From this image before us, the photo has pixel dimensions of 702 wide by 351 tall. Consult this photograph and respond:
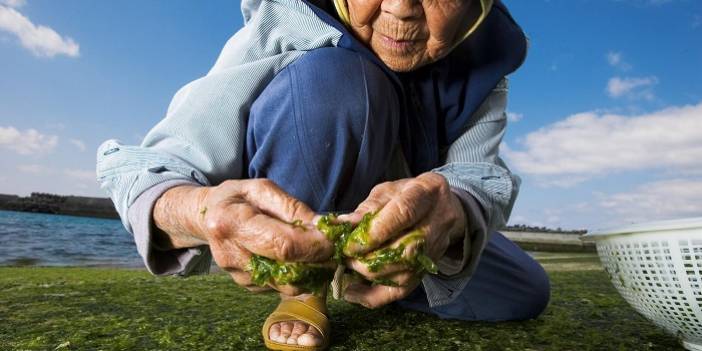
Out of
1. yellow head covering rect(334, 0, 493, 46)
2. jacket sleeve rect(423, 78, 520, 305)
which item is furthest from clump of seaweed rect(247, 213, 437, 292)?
yellow head covering rect(334, 0, 493, 46)

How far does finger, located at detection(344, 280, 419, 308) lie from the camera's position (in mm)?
1219

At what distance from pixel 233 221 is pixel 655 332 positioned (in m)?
1.94

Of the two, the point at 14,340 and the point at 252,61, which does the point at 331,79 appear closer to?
the point at 252,61

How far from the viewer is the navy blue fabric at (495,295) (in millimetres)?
2113

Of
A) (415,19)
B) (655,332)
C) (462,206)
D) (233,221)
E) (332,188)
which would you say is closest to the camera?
(233,221)

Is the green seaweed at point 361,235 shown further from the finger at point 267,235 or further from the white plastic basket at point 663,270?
the white plastic basket at point 663,270

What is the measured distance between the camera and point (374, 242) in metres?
1.02

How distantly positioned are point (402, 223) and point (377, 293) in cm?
31

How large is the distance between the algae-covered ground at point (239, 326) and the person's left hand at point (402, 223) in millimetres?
547

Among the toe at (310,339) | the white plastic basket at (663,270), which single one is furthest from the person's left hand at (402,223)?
the white plastic basket at (663,270)

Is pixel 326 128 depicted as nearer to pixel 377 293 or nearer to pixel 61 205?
pixel 377 293

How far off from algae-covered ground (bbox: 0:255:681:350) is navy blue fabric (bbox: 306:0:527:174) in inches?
26.7

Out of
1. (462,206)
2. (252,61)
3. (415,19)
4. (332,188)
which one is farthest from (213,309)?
(415,19)

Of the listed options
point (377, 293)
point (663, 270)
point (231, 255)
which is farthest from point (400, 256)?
point (663, 270)
